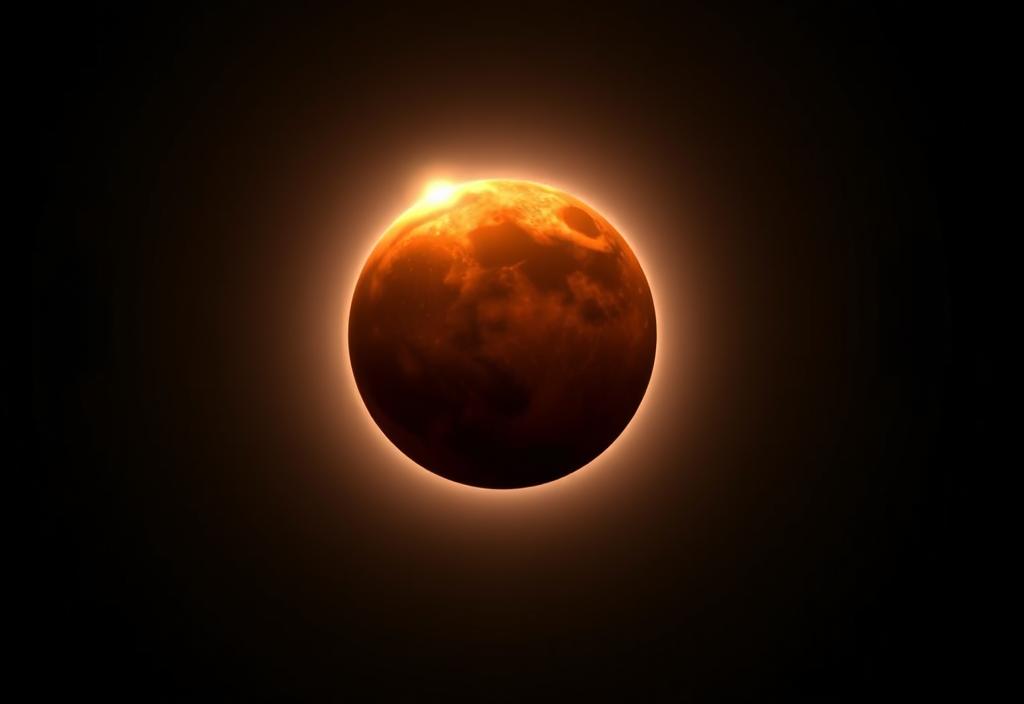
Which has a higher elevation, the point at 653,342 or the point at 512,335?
the point at 653,342

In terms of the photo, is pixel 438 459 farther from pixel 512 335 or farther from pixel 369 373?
pixel 512 335

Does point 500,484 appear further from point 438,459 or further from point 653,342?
point 653,342

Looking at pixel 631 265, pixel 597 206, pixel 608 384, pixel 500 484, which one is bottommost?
pixel 500 484

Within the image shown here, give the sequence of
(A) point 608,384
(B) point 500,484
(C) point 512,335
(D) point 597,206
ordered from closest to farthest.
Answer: (C) point 512,335, (A) point 608,384, (B) point 500,484, (D) point 597,206

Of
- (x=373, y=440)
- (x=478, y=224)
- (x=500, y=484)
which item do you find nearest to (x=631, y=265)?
(x=478, y=224)

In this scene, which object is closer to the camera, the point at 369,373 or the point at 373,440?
the point at 369,373

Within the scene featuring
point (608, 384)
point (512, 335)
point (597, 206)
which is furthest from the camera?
point (597, 206)
